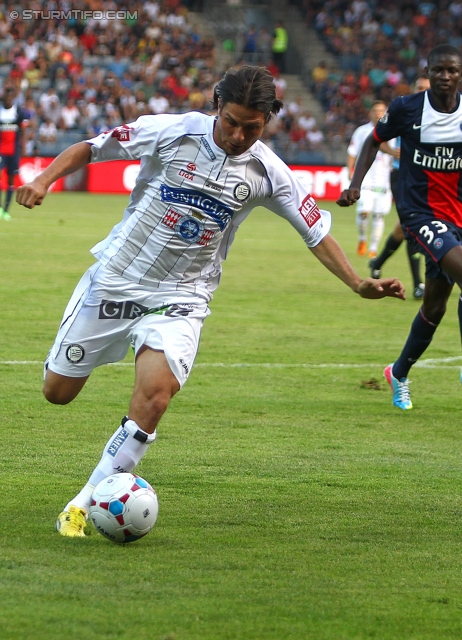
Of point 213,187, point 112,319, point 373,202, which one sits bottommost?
point 373,202

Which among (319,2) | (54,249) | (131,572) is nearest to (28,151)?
(54,249)

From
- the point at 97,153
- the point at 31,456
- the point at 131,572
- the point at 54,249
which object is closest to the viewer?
the point at 131,572

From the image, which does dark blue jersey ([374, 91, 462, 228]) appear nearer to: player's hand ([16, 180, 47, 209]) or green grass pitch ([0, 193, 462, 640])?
green grass pitch ([0, 193, 462, 640])

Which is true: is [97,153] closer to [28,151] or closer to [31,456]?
[31,456]

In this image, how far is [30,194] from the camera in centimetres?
433

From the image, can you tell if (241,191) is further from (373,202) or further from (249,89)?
(373,202)

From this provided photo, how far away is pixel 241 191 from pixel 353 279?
64 centimetres

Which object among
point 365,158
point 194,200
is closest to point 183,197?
point 194,200

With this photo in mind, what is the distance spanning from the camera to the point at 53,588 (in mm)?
3779

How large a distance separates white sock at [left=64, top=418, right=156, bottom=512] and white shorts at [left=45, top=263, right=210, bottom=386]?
399mm

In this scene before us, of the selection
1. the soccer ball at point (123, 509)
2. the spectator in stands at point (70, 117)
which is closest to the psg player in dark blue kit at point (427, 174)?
the soccer ball at point (123, 509)

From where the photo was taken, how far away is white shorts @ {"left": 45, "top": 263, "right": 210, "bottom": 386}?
4816mm

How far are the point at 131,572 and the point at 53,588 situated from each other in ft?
1.19

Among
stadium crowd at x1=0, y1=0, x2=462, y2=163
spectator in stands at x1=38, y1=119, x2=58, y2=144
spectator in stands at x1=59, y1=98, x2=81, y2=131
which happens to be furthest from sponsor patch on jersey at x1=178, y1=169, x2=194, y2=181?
spectator in stands at x1=59, y1=98, x2=81, y2=131
